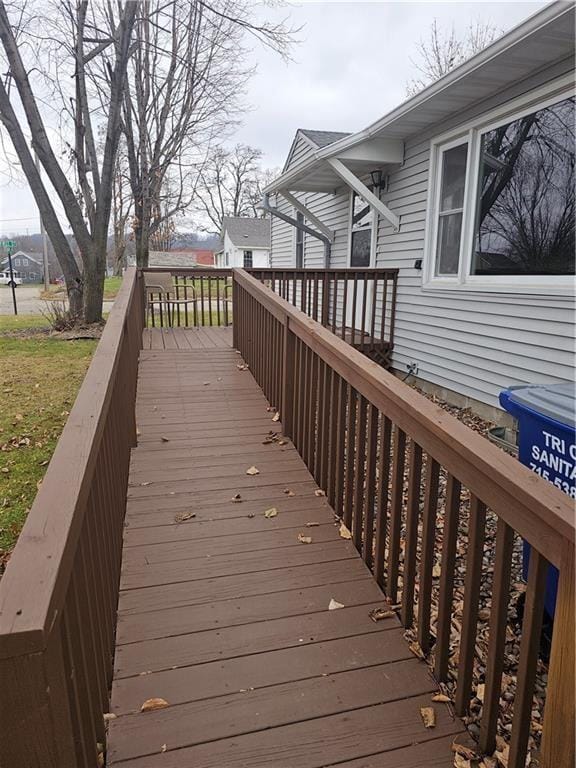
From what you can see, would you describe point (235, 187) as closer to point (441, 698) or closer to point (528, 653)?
point (441, 698)

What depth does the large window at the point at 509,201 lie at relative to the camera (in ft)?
14.5

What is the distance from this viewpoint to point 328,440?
308 centimetres

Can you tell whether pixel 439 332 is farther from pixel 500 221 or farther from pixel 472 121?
pixel 472 121

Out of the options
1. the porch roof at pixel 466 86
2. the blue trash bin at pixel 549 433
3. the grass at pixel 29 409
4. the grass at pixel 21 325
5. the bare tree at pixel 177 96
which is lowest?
the grass at pixel 29 409

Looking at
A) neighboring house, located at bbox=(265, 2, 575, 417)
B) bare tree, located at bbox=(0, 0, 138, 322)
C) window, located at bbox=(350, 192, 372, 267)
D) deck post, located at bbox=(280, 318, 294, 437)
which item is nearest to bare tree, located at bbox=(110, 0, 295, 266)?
bare tree, located at bbox=(0, 0, 138, 322)

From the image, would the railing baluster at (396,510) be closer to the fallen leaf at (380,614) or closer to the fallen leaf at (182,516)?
the fallen leaf at (380,614)

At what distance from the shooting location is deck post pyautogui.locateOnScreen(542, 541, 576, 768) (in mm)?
1110

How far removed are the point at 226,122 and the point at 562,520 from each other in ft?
57.2

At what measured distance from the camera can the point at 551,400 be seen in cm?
212

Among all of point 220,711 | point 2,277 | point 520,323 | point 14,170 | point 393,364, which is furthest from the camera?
point 2,277

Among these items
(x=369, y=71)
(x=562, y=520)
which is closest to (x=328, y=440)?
(x=562, y=520)

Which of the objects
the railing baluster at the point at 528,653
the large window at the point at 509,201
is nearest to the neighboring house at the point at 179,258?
the large window at the point at 509,201

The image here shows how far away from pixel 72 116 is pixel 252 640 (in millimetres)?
12358

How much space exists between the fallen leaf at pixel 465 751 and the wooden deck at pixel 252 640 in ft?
0.10
